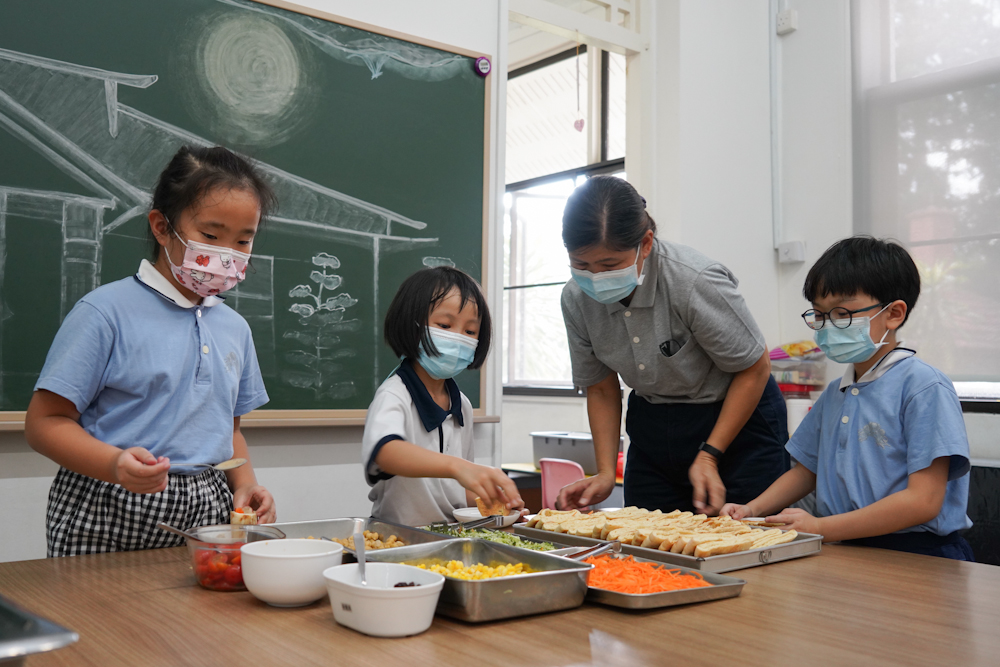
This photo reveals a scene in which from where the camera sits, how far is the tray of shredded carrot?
97 cm

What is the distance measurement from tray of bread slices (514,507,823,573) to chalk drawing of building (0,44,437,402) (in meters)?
1.40

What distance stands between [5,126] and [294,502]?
1385 mm

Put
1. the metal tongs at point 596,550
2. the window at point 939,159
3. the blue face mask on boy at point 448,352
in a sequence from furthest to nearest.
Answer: the window at point 939,159 < the blue face mask on boy at point 448,352 < the metal tongs at point 596,550

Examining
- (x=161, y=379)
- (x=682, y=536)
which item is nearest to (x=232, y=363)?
(x=161, y=379)

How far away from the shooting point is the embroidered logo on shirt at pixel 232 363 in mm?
1519

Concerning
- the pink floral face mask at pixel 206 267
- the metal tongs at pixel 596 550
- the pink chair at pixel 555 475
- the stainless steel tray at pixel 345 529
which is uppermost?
the pink floral face mask at pixel 206 267

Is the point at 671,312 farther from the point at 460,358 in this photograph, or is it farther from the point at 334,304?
the point at 334,304

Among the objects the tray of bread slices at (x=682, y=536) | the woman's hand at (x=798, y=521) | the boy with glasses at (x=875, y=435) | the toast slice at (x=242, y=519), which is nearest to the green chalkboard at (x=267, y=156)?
the toast slice at (x=242, y=519)

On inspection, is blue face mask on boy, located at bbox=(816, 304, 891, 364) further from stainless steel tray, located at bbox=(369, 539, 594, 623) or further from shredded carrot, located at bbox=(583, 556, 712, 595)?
stainless steel tray, located at bbox=(369, 539, 594, 623)

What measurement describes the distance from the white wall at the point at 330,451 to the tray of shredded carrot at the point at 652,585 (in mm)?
1646

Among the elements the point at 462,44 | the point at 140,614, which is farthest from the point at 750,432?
the point at 462,44

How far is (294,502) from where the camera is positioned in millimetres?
2574

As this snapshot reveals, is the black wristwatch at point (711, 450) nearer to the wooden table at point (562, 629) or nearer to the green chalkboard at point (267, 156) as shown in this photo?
the wooden table at point (562, 629)

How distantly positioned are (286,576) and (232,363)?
689 millimetres
